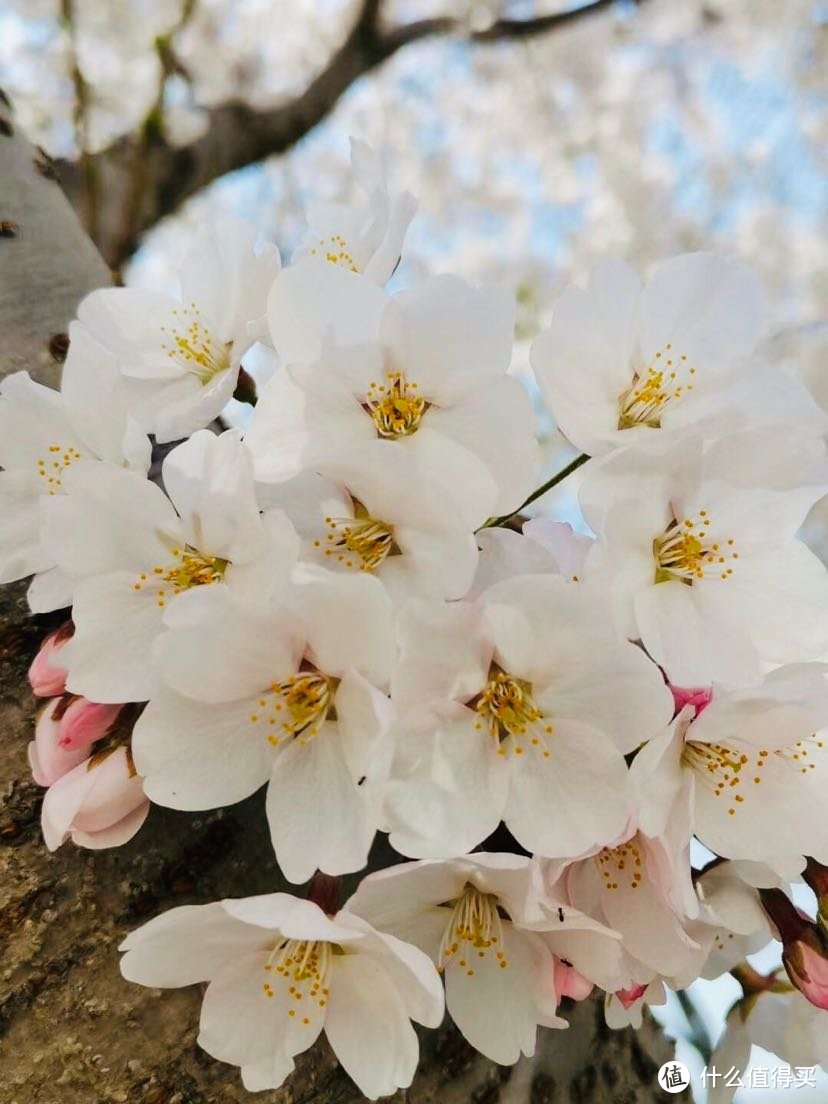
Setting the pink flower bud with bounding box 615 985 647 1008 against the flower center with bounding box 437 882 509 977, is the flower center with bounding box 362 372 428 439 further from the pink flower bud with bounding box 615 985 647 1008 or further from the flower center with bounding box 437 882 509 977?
the pink flower bud with bounding box 615 985 647 1008

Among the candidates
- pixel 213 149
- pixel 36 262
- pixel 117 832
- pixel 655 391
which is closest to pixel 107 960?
pixel 117 832

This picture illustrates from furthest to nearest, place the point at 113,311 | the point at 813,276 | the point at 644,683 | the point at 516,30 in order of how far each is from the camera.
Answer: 1. the point at 813,276
2. the point at 516,30
3. the point at 113,311
4. the point at 644,683

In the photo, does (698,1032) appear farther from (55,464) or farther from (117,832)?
(55,464)

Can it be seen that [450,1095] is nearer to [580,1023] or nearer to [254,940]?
[580,1023]

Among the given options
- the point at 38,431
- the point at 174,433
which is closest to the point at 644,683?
the point at 174,433

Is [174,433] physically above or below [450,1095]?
above

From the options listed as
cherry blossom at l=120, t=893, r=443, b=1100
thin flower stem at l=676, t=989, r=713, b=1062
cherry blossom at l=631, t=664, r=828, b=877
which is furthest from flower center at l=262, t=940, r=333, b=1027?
thin flower stem at l=676, t=989, r=713, b=1062
